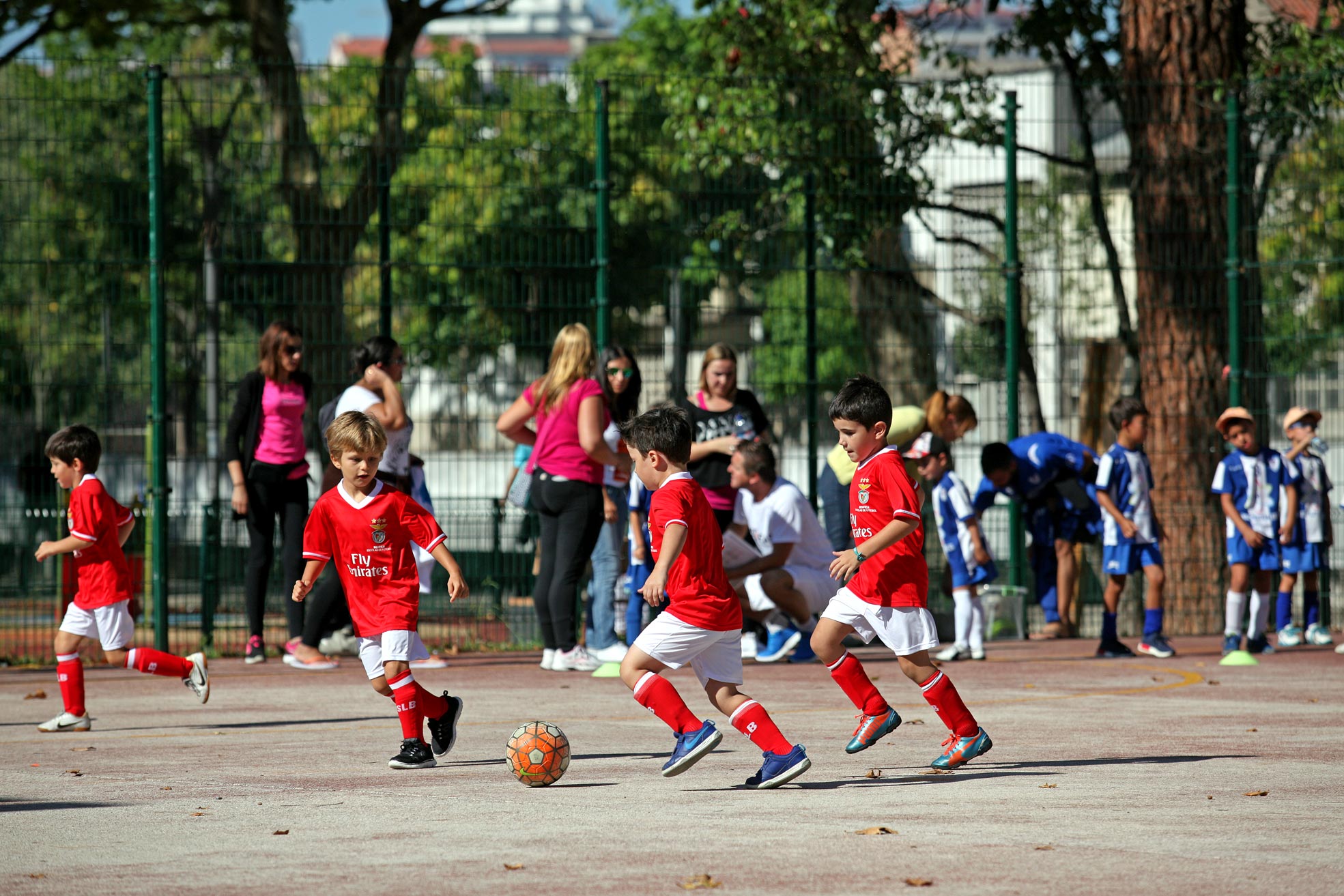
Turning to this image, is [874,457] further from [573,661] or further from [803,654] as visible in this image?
[803,654]

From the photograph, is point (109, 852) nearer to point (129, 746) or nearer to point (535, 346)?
point (129, 746)

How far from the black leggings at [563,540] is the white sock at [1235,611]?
456cm

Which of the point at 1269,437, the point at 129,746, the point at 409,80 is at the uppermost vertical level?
the point at 409,80

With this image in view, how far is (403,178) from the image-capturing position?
1262 centimetres

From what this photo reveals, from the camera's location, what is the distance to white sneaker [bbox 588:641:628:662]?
1094cm

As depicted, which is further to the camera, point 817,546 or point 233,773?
point 817,546

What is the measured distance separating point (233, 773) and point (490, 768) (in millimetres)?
1035

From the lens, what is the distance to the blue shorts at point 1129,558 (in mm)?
12014

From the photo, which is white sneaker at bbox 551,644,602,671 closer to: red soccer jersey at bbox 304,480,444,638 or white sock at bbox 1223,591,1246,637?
red soccer jersey at bbox 304,480,444,638

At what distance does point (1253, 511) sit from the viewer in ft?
41.3

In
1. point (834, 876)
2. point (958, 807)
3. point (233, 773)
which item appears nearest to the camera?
point (834, 876)

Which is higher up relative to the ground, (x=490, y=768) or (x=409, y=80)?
(x=409, y=80)

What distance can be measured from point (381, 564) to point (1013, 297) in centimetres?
800

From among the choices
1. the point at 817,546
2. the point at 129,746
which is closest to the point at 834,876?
the point at 129,746
